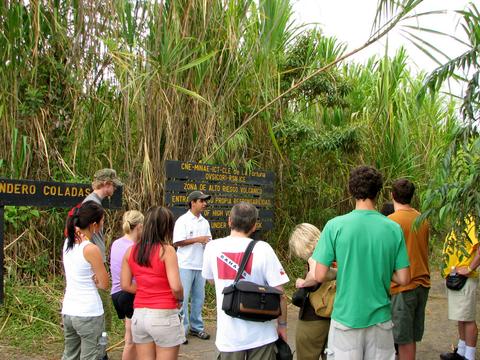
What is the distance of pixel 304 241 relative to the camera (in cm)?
362

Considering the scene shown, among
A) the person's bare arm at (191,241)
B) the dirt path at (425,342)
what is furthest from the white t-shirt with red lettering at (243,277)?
the person's bare arm at (191,241)

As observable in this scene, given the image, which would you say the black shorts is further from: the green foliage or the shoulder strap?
the green foliage

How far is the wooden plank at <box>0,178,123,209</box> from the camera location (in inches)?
179

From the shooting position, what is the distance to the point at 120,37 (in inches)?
259

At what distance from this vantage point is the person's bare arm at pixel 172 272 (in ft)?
11.4

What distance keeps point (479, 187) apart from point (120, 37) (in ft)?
15.3

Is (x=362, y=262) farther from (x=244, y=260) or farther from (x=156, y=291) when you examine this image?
(x=156, y=291)

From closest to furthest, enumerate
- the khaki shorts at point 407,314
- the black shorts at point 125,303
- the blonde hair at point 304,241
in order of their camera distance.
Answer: the blonde hair at point 304,241
the black shorts at point 125,303
the khaki shorts at point 407,314

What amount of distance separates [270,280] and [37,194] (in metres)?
2.51

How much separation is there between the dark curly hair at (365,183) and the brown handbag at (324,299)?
0.65 m

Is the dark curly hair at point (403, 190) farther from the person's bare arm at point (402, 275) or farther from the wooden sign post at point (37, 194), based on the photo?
the wooden sign post at point (37, 194)

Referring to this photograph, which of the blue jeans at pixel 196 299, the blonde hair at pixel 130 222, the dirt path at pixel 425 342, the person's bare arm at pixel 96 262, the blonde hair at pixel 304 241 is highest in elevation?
the blonde hair at pixel 130 222

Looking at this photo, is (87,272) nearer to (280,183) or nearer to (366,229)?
(366,229)

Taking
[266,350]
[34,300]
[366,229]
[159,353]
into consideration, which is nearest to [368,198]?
[366,229]
